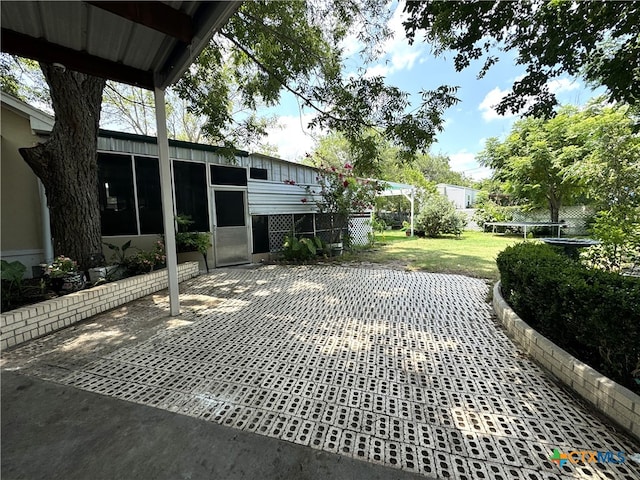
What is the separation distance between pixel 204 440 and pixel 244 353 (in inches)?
43.5

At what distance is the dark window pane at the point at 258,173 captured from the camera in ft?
25.4

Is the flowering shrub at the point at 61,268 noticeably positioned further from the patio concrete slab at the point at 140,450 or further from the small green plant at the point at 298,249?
the small green plant at the point at 298,249

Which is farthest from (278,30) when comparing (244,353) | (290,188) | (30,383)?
(30,383)

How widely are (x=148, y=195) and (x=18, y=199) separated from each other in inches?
81.1

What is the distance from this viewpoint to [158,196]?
6.23 m

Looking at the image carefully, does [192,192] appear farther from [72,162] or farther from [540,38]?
[540,38]

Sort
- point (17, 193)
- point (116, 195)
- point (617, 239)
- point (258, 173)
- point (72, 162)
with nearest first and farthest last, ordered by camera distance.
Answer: point (617, 239) < point (72, 162) < point (17, 193) < point (116, 195) < point (258, 173)

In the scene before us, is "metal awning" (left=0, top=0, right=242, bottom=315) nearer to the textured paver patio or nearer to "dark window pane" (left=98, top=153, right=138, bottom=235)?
the textured paver patio

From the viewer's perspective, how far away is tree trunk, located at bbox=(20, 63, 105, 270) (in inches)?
168

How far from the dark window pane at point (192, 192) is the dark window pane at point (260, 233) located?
4.33ft

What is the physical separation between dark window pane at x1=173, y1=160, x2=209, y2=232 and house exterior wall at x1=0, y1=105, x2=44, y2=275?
2.41 meters

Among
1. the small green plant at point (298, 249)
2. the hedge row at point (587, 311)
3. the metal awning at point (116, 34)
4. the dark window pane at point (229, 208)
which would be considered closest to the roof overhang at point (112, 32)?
the metal awning at point (116, 34)

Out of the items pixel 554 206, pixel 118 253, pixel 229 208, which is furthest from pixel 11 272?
pixel 554 206

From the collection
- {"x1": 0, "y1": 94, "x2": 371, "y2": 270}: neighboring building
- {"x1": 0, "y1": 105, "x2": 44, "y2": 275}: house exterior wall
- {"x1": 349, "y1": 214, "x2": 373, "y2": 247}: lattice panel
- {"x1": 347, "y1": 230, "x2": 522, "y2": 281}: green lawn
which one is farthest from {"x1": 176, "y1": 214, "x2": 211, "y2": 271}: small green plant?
{"x1": 349, "y1": 214, "x2": 373, "y2": 247}: lattice panel
